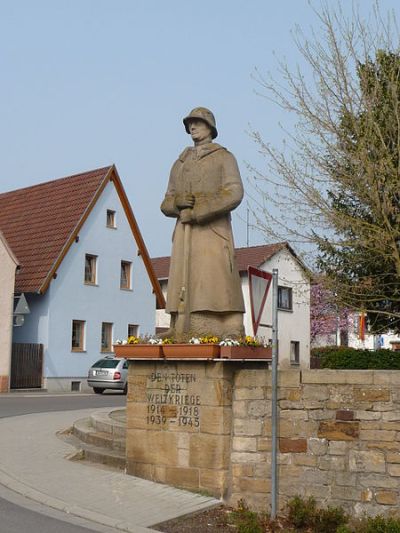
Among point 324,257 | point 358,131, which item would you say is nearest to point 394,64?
point 358,131

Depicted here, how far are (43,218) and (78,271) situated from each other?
11.7ft

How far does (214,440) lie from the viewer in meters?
8.32

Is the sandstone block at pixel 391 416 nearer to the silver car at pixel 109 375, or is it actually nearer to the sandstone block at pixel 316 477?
the sandstone block at pixel 316 477

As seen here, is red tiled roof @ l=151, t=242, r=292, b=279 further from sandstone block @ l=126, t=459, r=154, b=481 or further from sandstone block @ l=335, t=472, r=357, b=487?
sandstone block @ l=335, t=472, r=357, b=487

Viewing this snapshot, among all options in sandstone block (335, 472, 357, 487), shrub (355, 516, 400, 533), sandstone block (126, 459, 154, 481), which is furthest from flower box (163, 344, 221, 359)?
shrub (355, 516, 400, 533)

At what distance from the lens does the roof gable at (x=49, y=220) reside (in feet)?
99.8

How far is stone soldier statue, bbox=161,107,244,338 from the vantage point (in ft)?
29.6

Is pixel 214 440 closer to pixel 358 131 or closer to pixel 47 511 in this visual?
pixel 47 511

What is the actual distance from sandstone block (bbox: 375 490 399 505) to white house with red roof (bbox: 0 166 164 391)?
22089mm

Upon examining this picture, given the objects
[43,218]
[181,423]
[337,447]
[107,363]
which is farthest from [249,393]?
[43,218]

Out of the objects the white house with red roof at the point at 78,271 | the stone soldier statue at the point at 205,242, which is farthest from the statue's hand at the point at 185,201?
the white house with red roof at the point at 78,271

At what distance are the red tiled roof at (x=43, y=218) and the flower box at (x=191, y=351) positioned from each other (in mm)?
21240

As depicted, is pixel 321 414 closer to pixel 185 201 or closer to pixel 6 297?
pixel 185 201

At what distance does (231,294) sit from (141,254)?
2630cm
